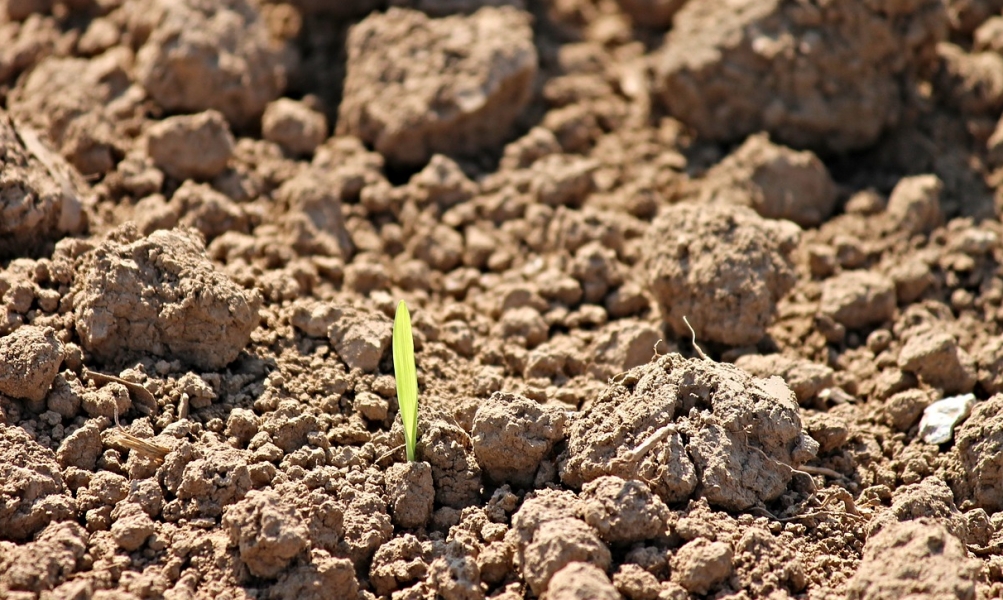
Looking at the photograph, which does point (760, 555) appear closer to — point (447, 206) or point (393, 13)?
point (447, 206)

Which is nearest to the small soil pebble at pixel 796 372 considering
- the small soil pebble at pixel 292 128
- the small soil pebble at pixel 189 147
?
the small soil pebble at pixel 292 128

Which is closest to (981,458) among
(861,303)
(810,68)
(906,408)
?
(906,408)

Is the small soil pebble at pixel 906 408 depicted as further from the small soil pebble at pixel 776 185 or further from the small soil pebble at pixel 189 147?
the small soil pebble at pixel 189 147

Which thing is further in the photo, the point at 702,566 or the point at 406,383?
the point at 406,383

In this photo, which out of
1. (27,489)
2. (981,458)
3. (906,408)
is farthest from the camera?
(906,408)

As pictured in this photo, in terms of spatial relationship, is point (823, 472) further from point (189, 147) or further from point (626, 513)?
point (189, 147)

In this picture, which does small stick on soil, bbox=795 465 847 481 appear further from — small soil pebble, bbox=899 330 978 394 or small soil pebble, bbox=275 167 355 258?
small soil pebble, bbox=275 167 355 258
